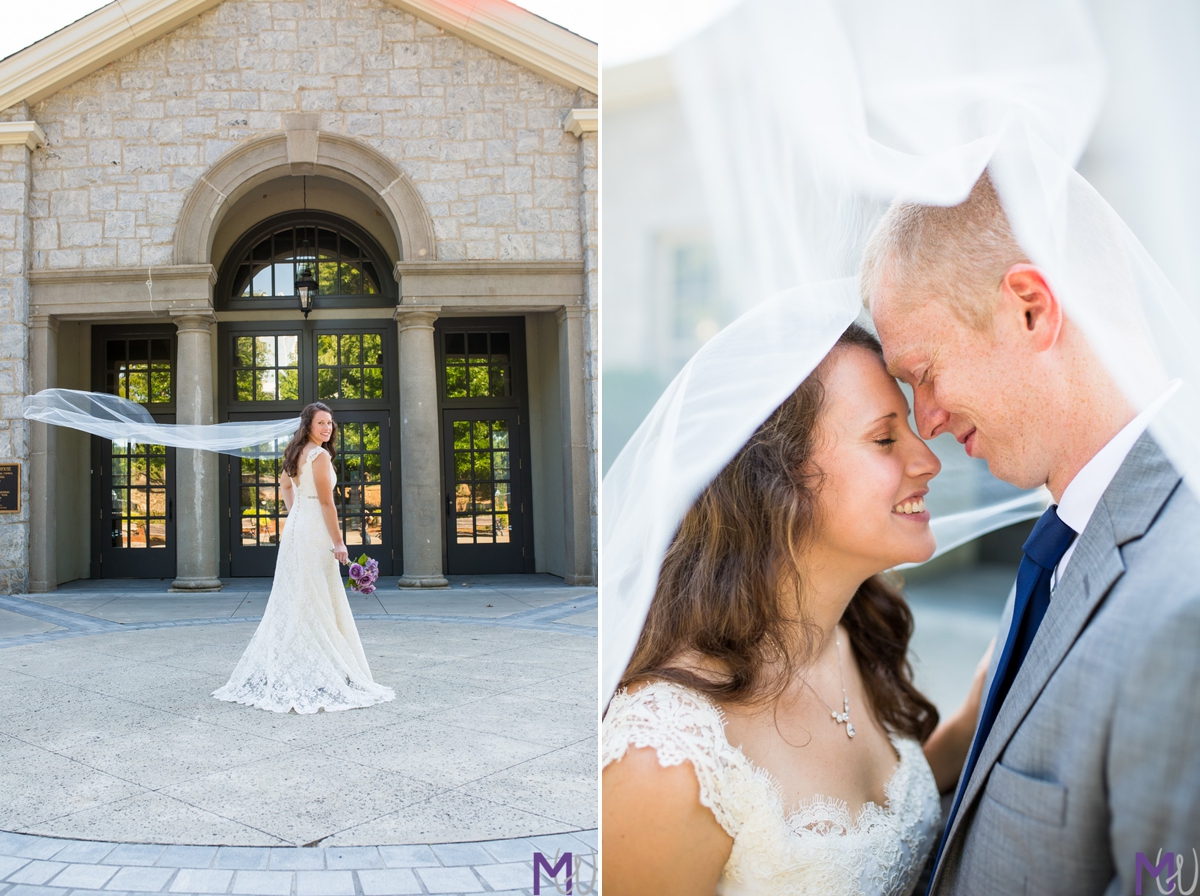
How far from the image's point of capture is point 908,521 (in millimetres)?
1263

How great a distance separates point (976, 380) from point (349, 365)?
412 inches

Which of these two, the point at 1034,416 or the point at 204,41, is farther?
the point at 204,41

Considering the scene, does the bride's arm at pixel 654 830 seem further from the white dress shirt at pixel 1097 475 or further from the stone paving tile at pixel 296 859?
the stone paving tile at pixel 296 859

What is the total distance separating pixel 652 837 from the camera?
3.94 feet

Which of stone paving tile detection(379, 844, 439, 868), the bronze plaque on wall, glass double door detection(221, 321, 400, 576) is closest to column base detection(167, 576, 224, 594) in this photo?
glass double door detection(221, 321, 400, 576)

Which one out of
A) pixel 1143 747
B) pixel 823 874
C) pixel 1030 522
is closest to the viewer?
pixel 1143 747

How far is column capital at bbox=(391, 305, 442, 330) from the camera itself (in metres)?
9.30

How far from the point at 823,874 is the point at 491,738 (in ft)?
9.15

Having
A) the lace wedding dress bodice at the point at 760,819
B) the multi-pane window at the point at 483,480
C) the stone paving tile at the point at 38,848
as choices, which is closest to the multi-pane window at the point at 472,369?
the multi-pane window at the point at 483,480

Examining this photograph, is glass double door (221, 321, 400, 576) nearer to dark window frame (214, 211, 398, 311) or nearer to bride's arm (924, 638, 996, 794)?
dark window frame (214, 211, 398, 311)

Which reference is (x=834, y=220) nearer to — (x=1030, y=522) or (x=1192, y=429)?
(x=1192, y=429)

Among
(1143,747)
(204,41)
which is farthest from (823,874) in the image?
(204,41)

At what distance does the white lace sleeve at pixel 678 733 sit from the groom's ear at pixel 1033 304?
656 millimetres

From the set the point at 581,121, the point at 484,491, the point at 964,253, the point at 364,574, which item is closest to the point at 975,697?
the point at 964,253
